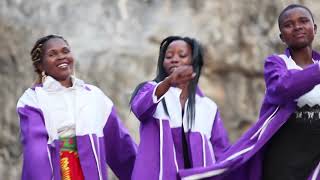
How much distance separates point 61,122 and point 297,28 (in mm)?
1363

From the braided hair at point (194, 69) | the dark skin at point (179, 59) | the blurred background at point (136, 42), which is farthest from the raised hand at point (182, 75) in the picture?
the blurred background at point (136, 42)

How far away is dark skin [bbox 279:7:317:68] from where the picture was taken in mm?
4113

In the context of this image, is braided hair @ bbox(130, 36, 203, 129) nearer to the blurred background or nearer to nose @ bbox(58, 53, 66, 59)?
nose @ bbox(58, 53, 66, 59)

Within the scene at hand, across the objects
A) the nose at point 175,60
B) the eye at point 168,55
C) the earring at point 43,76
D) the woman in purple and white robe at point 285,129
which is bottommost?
the woman in purple and white robe at point 285,129

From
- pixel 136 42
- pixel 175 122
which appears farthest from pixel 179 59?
pixel 136 42

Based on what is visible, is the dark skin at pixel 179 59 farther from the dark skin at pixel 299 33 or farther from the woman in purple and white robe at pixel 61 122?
the dark skin at pixel 299 33

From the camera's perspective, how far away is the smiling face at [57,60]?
451 cm

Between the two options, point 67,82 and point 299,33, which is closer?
point 299,33

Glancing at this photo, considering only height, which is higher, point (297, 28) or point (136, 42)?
point (297, 28)

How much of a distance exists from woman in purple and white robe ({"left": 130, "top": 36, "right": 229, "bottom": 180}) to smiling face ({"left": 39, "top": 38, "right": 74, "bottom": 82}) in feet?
1.39

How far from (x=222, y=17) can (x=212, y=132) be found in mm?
3336

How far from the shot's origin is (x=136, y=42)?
24.8ft

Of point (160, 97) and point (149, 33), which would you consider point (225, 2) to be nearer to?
point (149, 33)

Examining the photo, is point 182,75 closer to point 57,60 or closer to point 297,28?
point 297,28
